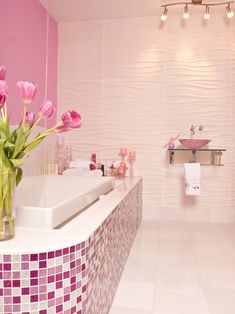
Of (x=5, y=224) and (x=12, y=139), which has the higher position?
(x=12, y=139)

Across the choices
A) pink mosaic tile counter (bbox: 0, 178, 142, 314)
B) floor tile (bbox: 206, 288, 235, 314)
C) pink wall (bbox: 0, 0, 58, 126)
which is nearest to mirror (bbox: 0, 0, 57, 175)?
pink wall (bbox: 0, 0, 58, 126)

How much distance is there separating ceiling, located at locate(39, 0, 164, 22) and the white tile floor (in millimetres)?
2324

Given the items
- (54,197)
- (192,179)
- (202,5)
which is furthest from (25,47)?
(192,179)

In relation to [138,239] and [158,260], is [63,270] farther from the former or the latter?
[138,239]

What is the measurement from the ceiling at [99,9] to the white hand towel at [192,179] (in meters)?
1.73

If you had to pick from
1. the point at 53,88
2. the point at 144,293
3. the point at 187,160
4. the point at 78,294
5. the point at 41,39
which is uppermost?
the point at 41,39

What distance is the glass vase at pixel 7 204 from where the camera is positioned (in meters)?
0.98

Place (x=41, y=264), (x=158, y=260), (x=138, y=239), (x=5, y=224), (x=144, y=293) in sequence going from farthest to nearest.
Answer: (x=138, y=239), (x=158, y=260), (x=144, y=293), (x=5, y=224), (x=41, y=264)

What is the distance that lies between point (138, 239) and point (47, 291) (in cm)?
182

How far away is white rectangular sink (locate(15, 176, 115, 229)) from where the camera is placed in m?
1.17

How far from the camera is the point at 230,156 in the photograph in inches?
129

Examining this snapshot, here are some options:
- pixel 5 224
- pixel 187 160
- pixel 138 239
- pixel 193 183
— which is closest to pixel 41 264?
pixel 5 224

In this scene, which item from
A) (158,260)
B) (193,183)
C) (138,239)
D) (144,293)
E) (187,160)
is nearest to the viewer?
(144,293)

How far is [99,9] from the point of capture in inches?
128
